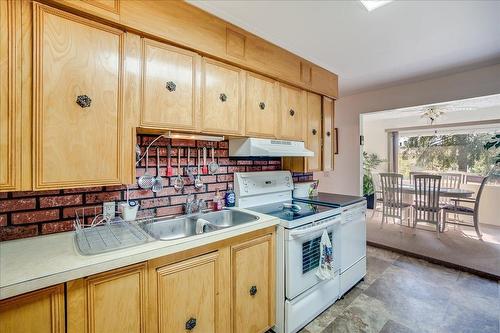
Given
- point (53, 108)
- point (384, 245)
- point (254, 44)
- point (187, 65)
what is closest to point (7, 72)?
point (53, 108)

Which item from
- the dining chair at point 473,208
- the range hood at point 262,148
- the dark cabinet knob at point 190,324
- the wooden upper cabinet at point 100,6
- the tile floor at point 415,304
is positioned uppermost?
the wooden upper cabinet at point 100,6

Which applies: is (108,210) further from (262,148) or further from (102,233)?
(262,148)

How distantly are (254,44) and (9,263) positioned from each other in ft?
6.53

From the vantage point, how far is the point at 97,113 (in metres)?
1.24

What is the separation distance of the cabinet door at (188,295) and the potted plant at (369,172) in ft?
18.3

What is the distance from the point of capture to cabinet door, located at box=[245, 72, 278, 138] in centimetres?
195

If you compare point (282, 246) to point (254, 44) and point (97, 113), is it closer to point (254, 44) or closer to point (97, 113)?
point (97, 113)

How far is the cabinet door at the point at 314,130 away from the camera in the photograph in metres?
2.55

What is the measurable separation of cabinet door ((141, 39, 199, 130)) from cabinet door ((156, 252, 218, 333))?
847 millimetres

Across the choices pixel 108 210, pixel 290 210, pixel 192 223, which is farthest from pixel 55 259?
pixel 290 210

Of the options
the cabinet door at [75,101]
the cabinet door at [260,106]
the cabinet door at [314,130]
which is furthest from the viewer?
the cabinet door at [314,130]

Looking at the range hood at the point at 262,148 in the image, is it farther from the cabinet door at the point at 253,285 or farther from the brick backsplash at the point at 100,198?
the cabinet door at the point at 253,285

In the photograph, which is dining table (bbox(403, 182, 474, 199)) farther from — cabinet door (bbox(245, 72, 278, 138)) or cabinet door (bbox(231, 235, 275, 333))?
→ cabinet door (bbox(231, 235, 275, 333))

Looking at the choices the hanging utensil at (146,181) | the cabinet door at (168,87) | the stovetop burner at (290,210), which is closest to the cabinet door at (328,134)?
the stovetop burner at (290,210)
